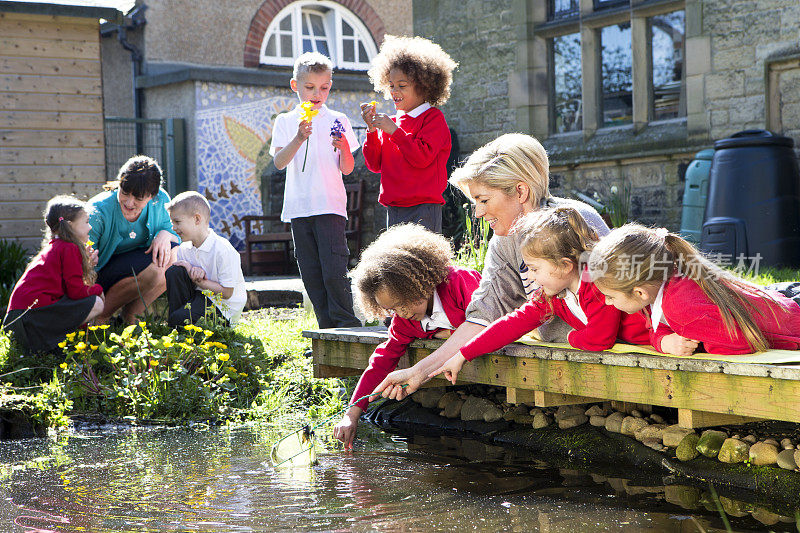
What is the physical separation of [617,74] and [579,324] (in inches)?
299

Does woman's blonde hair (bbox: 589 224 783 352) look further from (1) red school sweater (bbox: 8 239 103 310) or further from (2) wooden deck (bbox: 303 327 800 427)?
(1) red school sweater (bbox: 8 239 103 310)

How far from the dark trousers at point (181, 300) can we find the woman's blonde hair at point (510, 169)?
2.64m

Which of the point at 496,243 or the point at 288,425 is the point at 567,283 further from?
the point at 288,425

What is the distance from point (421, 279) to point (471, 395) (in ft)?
3.91

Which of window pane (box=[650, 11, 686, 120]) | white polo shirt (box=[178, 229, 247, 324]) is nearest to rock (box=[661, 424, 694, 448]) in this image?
white polo shirt (box=[178, 229, 247, 324])

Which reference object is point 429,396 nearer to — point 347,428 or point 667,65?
point 347,428

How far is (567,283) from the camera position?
3604mm

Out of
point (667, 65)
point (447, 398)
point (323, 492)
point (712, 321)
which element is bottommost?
point (323, 492)

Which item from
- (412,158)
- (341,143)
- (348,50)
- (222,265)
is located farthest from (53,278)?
(348,50)

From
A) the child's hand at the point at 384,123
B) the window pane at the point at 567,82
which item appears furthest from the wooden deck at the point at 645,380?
the window pane at the point at 567,82

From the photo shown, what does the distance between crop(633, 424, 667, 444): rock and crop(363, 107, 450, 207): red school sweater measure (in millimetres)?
1877

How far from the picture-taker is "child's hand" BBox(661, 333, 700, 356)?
3.30m

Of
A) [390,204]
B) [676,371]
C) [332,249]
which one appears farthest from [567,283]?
[332,249]

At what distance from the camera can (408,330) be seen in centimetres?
438
